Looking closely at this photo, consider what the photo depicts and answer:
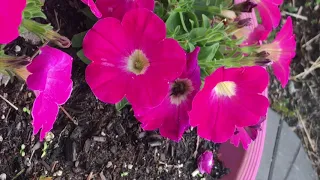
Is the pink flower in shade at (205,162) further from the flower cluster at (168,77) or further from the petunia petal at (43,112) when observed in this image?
the petunia petal at (43,112)

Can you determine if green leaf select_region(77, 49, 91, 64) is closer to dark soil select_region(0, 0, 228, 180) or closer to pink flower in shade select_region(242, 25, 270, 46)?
dark soil select_region(0, 0, 228, 180)

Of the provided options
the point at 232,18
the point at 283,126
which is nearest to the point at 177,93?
the point at 232,18

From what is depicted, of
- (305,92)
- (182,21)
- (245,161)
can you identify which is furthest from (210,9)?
(305,92)

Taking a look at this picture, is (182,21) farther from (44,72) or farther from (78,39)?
(44,72)

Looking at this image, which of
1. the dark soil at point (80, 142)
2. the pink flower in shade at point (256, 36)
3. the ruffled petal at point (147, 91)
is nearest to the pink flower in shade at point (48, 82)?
the ruffled petal at point (147, 91)

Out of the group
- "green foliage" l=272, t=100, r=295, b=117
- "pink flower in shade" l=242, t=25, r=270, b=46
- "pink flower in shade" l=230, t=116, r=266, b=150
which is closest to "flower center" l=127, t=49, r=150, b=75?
"pink flower in shade" l=230, t=116, r=266, b=150
